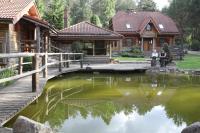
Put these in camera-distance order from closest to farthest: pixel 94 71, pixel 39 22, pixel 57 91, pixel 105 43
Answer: pixel 57 91, pixel 39 22, pixel 94 71, pixel 105 43

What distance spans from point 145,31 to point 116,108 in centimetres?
3875

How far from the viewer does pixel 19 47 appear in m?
23.8

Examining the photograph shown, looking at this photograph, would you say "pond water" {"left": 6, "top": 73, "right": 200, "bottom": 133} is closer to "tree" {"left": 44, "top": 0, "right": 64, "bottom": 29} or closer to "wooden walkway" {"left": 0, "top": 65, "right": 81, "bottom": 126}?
"wooden walkway" {"left": 0, "top": 65, "right": 81, "bottom": 126}

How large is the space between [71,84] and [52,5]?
108ft

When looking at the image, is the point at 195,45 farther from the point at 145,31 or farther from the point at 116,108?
the point at 116,108

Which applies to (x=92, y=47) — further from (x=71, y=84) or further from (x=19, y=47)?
(x=71, y=84)

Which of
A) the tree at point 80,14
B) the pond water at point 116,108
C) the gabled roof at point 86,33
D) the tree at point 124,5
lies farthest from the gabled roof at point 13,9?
the tree at point 124,5

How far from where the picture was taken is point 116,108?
1281 centimetres

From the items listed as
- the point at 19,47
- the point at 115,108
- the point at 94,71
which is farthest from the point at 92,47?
the point at 115,108

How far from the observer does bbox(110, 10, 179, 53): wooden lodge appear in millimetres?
50625

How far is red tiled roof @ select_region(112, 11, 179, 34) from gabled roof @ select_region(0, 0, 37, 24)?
29.0 metres

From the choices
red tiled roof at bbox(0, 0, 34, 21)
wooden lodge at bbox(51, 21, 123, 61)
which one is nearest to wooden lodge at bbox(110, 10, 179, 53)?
wooden lodge at bbox(51, 21, 123, 61)

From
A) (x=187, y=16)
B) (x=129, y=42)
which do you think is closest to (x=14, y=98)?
(x=129, y=42)

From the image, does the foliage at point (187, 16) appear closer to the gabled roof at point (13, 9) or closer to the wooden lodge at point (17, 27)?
the wooden lodge at point (17, 27)
